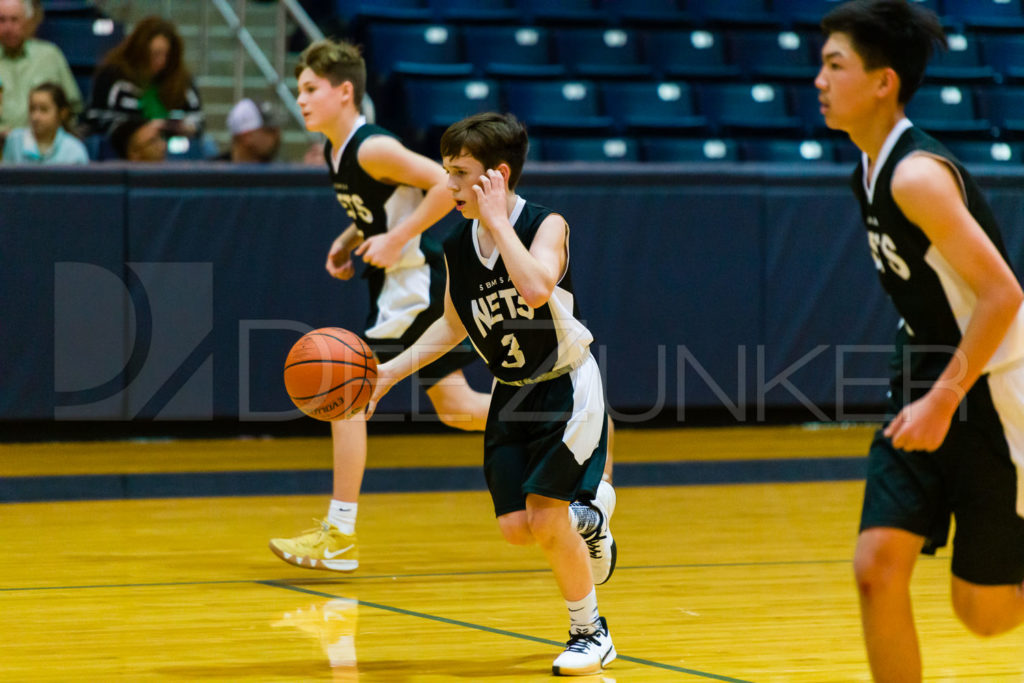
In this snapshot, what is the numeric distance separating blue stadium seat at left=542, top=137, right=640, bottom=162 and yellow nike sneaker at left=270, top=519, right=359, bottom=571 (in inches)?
198

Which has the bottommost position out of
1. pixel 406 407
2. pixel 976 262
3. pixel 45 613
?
pixel 406 407

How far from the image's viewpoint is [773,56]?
35.6 ft

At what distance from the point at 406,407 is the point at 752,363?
6.88 ft

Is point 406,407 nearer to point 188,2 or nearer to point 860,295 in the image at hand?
point 860,295

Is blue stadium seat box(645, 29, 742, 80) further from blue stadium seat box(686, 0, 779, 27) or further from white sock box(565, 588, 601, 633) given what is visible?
white sock box(565, 588, 601, 633)

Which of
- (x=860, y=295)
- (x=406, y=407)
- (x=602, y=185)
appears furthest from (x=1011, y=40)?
(x=406, y=407)

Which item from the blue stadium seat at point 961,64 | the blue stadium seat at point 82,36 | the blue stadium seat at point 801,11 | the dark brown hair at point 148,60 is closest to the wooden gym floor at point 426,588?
the dark brown hair at point 148,60

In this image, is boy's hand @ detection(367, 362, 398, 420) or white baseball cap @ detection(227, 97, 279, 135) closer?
boy's hand @ detection(367, 362, 398, 420)

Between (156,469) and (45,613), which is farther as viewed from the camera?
(156,469)

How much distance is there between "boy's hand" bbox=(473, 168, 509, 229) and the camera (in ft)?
11.4

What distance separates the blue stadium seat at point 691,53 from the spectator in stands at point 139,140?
3768 millimetres

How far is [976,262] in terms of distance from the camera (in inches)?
106

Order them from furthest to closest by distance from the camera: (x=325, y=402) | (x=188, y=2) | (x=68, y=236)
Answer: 1. (x=188, y=2)
2. (x=68, y=236)
3. (x=325, y=402)

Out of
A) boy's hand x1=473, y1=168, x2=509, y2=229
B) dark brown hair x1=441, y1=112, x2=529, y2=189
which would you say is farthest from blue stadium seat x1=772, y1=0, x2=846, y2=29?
boy's hand x1=473, y1=168, x2=509, y2=229
